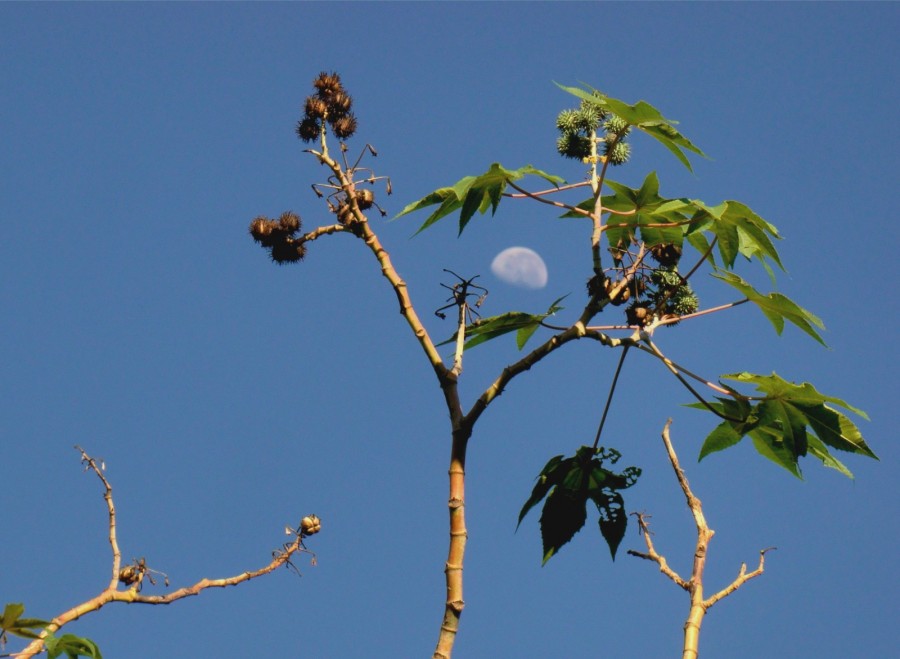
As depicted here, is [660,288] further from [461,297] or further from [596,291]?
[461,297]

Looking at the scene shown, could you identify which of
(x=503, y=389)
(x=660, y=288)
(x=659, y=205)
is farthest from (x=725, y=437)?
(x=503, y=389)

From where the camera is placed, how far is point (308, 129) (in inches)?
214

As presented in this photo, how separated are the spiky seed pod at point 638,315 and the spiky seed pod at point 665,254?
39cm

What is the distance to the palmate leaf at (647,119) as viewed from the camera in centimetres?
478

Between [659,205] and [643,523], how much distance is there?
1.63 meters

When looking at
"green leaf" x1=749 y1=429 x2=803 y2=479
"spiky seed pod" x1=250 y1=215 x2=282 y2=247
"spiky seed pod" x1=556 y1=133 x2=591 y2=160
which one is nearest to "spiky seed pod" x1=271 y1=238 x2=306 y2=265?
"spiky seed pod" x1=250 y1=215 x2=282 y2=247

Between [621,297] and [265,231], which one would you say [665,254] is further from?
[265,231]

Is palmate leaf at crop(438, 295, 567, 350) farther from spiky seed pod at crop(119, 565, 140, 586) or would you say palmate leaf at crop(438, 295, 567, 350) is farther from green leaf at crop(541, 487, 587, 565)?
spiky seed pod at crop(119, 565, 140, 586)

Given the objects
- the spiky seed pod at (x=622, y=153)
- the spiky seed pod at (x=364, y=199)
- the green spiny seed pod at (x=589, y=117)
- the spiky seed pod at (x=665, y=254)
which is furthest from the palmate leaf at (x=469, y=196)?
the spiky seed pod at (x=622, y=153)

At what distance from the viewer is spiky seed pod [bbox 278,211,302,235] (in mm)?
5297

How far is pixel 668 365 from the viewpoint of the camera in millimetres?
4570

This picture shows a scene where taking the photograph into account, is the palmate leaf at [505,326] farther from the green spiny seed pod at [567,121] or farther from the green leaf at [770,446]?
the green spiny seed pod at [567,121]

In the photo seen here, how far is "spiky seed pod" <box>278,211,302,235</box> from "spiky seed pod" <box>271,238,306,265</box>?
5 centimetres

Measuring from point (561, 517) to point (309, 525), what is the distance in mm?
1539
